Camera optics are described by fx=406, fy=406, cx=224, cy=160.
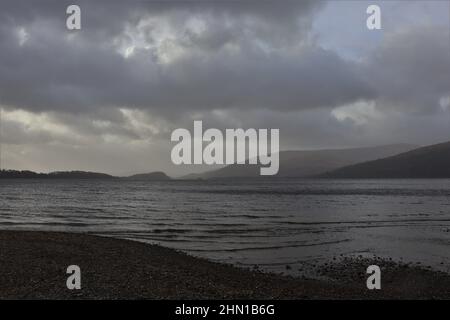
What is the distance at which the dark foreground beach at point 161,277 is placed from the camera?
14195mm

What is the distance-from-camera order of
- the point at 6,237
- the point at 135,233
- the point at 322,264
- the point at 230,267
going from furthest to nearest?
the point at 135,233 < the point at 6,237 < the point at 322,264 < the point at 230,267

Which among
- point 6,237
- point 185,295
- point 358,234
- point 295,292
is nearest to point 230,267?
point 295,292

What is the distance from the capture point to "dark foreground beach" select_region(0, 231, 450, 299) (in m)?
14.2

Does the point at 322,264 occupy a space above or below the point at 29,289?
below

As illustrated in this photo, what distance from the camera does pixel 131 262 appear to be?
Result: 20859 mm

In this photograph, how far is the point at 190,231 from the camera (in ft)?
129

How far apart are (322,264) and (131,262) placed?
11.7 m

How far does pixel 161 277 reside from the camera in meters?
17.2

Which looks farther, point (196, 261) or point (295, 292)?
point (196, 261)
